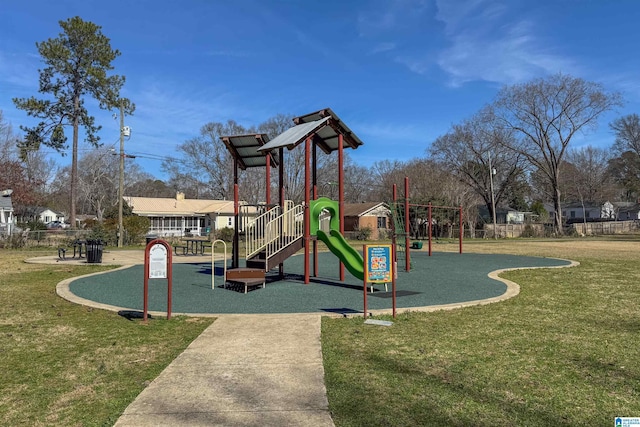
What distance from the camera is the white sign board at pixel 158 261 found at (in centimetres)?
706

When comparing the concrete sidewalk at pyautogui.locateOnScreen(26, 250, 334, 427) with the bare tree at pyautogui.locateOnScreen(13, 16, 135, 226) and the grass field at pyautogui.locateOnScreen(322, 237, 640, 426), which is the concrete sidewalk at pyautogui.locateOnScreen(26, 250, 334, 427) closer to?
the grass field at pyautogui.locateOnScreen(322, 237, 640, 426)

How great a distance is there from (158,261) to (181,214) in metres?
43.2

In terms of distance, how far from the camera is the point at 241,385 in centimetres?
400

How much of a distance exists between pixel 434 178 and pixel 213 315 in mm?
42083

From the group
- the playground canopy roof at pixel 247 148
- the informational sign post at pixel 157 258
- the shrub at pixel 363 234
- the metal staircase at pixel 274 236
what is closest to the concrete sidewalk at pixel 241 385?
the informational sign post at pixel 157 258

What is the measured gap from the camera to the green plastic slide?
33.0ft

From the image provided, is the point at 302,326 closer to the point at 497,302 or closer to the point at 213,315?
the point at 213,315

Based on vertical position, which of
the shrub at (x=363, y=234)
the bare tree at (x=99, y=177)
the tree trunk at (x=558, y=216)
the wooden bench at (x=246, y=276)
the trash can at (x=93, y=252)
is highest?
the bare tree at (x=99, y=177)

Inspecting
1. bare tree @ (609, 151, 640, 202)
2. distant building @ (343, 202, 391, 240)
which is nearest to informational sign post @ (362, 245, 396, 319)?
distant building @ (343, 202, 391, 240)

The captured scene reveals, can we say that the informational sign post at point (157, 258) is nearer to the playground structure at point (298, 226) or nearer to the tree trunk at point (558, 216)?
the playground structure at point (298, 226)

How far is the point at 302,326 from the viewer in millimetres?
6316

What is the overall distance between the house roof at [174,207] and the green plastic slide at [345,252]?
37.5m

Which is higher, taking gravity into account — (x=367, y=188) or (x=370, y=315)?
(x=367, y=188)

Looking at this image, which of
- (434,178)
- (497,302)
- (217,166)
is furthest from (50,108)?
(497,302)
